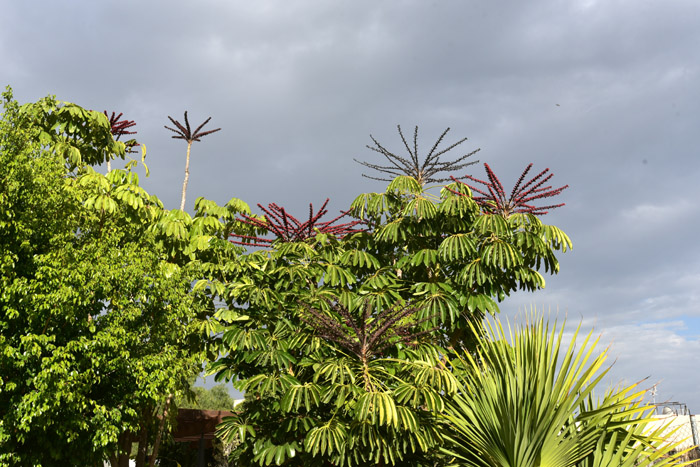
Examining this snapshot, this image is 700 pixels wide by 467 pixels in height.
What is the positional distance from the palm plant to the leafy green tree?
50 cm

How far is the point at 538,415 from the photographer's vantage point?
5.41 metres

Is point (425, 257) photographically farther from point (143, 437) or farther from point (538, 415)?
point (143, 437)

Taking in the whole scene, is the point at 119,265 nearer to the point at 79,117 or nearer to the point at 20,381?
the point at 20,381

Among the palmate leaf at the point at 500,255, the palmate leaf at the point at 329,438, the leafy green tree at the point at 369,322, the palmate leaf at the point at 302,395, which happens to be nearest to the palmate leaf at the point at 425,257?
the leafy green tree at the point at 369,322

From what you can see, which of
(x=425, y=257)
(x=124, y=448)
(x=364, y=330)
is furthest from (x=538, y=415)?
(x=124, y=448)

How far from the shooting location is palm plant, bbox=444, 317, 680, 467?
5387 mm

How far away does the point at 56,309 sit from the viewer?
724cm

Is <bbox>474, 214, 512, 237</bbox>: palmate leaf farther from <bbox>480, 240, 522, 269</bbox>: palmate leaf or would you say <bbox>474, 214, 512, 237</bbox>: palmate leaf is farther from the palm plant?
the palm plant

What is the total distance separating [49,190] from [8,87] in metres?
1.93

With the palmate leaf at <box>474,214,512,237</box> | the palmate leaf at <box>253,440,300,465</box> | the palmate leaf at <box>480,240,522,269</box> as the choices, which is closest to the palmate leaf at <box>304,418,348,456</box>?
the palmate leaf at <box>253,440,300,465</box>

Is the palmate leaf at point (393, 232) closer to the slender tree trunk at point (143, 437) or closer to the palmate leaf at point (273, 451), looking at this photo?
the palmate leaf at point (273, 451)

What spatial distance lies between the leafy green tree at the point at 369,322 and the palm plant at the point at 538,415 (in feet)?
1.66

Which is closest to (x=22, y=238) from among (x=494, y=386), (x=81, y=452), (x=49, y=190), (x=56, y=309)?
(x=49, y=190)

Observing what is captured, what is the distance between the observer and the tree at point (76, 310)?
725 centimetres
